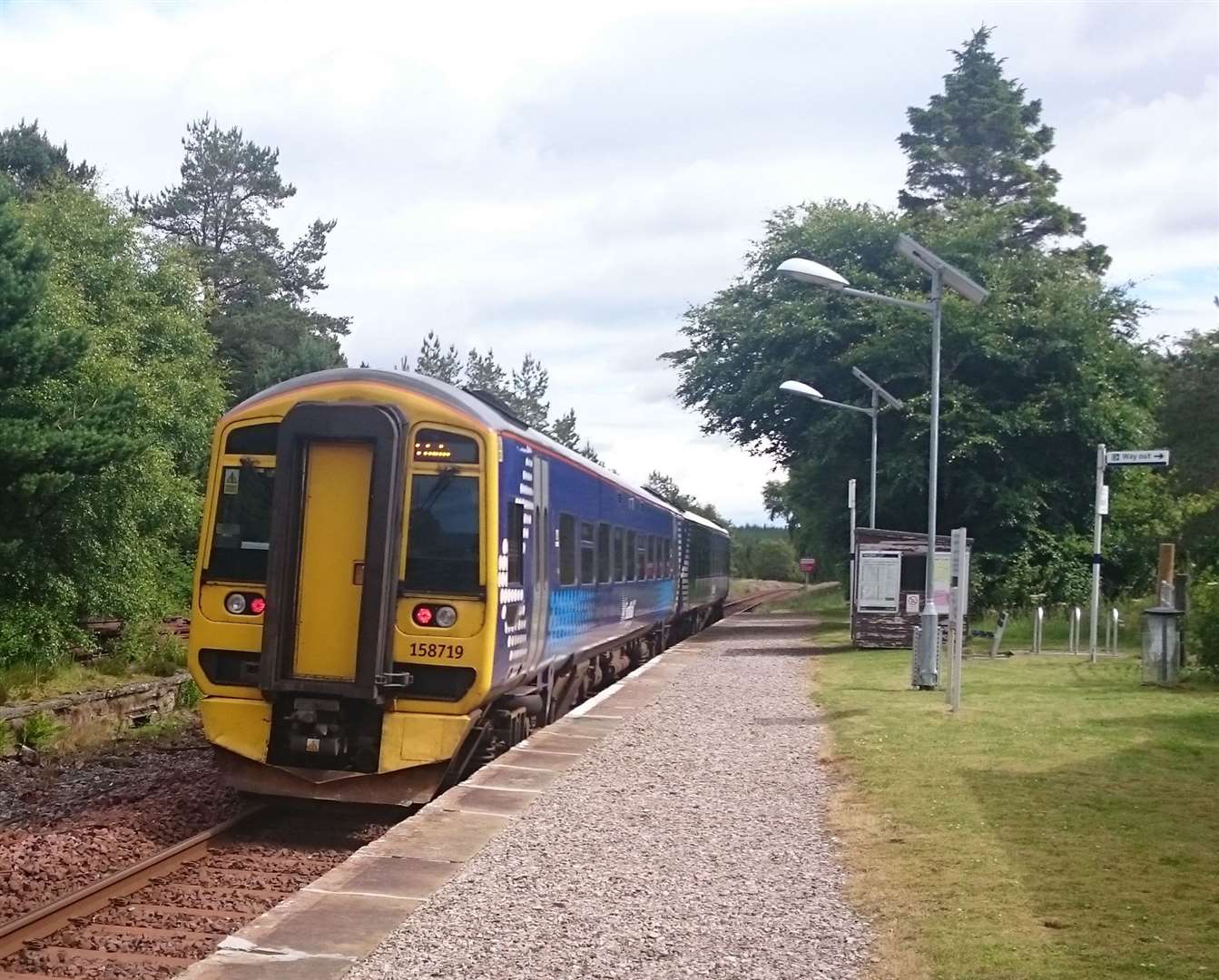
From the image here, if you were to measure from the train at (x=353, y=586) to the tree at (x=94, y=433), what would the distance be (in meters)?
11.2

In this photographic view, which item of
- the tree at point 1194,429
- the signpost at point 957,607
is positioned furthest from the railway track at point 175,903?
the tree at point 1194,429

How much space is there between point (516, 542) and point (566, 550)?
8.04 ft

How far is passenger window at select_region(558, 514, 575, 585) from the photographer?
11938 millimetres

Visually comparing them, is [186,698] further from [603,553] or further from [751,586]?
[751,586]

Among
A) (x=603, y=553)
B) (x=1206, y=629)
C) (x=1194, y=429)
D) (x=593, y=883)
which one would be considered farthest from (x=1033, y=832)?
(x=1194, y=429)

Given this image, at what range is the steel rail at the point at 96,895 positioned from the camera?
647cm

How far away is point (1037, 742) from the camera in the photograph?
11688 millimetres

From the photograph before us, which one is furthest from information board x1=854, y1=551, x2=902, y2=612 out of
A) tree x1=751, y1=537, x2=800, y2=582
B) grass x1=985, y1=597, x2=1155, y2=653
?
tree x1=751, y1=537, x2=800, y2=582

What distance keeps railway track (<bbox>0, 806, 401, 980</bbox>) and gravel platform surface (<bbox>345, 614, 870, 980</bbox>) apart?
123 centimetres

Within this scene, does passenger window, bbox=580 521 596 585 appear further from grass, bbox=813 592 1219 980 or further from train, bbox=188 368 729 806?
train, bbox=188 368 729 806

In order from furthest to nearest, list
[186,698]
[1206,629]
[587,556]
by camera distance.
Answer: [186,698], [1206,629], [587,556]

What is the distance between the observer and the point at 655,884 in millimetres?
6711

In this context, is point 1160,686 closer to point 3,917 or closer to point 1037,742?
point 1037,742

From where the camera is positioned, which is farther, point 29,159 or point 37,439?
point 29,159
